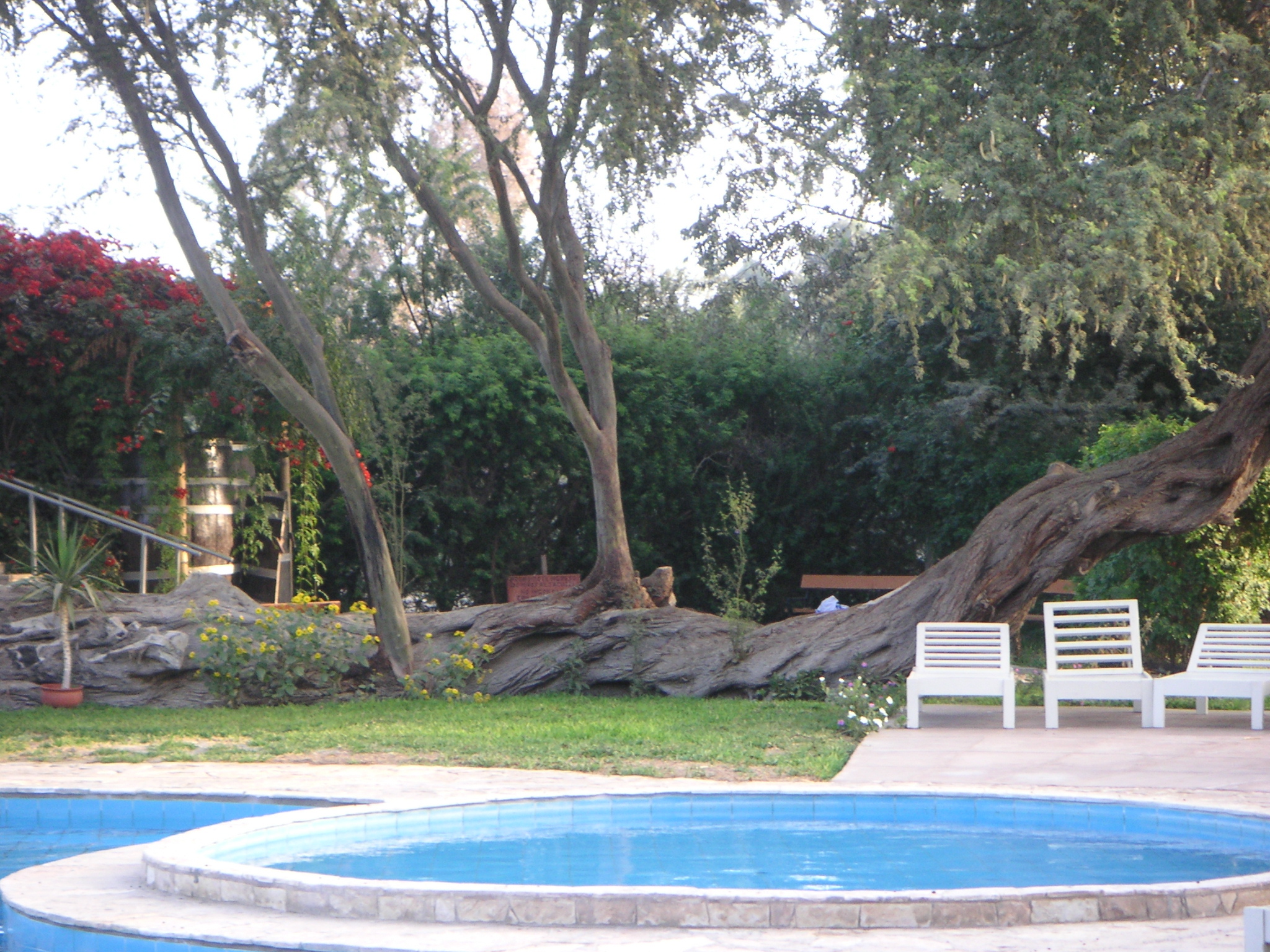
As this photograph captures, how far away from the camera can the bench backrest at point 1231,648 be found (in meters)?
9.32

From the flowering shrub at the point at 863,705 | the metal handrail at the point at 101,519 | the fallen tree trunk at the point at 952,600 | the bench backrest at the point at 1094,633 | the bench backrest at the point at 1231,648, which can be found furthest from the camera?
the metal handrail at the point at 101,519

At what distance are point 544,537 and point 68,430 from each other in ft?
19.4

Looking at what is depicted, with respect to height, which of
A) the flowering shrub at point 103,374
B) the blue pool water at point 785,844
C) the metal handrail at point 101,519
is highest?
the flowering shrub at point 103,374

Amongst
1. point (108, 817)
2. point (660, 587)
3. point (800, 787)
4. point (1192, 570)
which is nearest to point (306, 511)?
point (660, 587)

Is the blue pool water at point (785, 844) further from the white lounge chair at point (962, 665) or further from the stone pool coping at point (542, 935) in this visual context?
the white lounge chair at point (962, 665)

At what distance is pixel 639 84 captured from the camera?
32.6 ft

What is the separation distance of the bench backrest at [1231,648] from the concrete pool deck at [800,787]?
47cm

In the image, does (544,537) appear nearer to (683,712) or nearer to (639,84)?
(683,712)

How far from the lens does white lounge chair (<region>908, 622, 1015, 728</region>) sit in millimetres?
9047

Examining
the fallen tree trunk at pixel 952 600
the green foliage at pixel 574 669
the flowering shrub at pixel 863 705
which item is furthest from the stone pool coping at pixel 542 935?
the green foliage at pixel 574 669

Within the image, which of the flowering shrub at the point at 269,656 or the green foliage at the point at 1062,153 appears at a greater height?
the green foliage at the point at 1062,153

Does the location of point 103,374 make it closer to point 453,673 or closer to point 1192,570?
point 453,673

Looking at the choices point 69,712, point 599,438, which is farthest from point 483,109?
point 69,712

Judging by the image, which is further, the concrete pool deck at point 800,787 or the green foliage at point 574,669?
the green foliage at point 574,669
